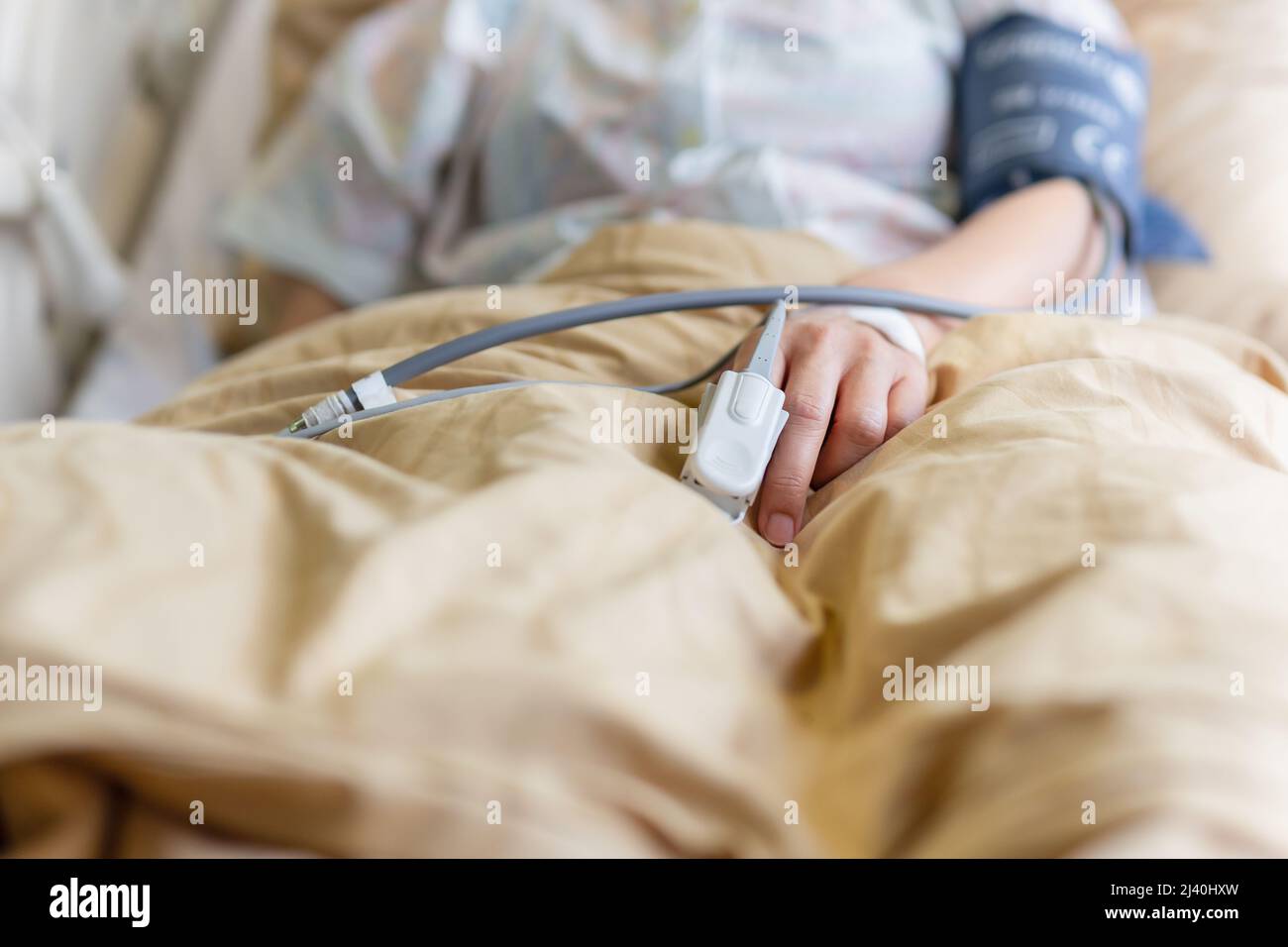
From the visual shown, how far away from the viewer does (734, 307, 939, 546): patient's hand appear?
0.49m

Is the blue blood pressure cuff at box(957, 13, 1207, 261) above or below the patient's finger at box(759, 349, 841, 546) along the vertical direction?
above

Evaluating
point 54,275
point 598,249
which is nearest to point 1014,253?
point 598,249

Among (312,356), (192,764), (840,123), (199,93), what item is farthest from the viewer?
(199,93)

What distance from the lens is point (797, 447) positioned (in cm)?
50

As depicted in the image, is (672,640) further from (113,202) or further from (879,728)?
(113,202)

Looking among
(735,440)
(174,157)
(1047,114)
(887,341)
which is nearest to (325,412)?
(735,440)

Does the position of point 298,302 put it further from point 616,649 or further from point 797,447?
point 616,649

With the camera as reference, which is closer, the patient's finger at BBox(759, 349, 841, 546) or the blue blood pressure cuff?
the patient's finger at BBox(759, 349, 841, 546)

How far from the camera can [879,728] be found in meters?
0.33

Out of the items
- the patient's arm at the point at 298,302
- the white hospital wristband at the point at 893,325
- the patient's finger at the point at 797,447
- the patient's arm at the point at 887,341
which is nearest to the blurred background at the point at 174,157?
the patient's arm at the point at 298,302

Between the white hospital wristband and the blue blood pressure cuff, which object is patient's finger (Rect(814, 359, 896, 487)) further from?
the blue blood pressure cuff

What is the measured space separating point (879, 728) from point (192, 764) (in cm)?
20

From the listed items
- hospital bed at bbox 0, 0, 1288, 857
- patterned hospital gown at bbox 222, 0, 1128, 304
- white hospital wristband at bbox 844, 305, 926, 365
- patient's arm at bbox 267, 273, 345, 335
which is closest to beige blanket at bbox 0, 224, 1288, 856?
hospital bed at bbox 0, 0, 1288, 857

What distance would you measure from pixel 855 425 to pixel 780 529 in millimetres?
78
